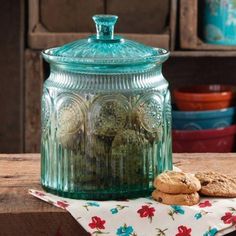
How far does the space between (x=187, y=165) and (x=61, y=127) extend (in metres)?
0.32

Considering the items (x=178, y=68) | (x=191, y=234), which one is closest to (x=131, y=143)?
(x=191, y=234)

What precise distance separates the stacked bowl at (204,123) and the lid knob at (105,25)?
1.12 meters

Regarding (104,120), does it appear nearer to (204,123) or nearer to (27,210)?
(27,210)

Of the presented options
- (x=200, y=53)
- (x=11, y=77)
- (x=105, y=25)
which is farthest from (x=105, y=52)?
(x=11, y=77)

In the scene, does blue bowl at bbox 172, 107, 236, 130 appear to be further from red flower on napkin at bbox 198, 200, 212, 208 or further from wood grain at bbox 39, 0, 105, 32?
red flower on napkin at bbox 198, 200, 212, 208

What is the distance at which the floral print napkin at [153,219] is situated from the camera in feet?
3.88

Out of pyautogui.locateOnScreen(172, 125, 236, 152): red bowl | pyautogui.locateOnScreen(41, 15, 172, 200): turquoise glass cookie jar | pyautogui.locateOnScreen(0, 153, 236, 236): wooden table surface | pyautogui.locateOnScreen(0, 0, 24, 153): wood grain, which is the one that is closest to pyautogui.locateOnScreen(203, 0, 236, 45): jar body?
pyautogui.locateOnScreen(172, 125, 236, 152): red bowl

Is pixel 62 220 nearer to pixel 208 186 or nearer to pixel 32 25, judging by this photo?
pixel 208 186

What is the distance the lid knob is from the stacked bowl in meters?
1.12

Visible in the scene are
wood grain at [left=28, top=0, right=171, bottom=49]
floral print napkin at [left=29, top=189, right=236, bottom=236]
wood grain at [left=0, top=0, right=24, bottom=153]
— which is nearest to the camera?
floral print napkin at [left=29, top=189, right=236, bottom=236]

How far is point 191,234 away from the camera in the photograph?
46.5 inches

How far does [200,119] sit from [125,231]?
1.26m

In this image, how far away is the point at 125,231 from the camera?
1188 mm

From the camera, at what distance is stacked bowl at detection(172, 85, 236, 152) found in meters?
2.40
